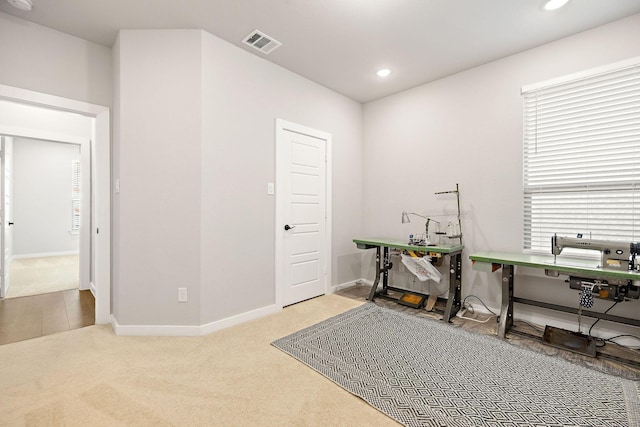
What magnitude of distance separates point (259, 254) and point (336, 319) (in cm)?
107

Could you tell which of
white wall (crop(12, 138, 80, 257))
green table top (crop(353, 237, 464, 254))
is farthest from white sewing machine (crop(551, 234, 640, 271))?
white wall (crop(12, 138, 80, 257))

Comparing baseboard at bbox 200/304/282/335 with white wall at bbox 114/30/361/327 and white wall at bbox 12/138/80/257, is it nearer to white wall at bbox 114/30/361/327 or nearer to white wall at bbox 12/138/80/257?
white wall at bbox 114/30/361/327

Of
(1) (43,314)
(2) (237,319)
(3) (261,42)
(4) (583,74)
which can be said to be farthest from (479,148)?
(1) (43,314)

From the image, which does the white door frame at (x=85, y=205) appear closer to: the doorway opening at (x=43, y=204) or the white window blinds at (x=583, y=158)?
the doorway opening at (x=43, y=204)

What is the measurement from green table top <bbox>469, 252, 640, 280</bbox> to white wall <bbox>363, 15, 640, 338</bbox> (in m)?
0.40

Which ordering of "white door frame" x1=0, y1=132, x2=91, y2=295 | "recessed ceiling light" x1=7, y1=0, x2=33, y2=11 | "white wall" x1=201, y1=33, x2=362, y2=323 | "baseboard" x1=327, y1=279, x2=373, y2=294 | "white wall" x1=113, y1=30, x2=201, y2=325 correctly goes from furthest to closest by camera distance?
"baseboard" x1=327, y1=279, x2=373, y2=294
"white door frame" x1=0, y1=132, x2=91, y2=295
"white wall" x1=201, y1=33, x2=362, y2=323
"white wall" x1=113, y1=30, x2=201, y2=325
"recessed ceiling light" x1=7, y1=0, x2=33, y2=11

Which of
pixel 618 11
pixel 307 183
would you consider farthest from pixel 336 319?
pixel 618 11

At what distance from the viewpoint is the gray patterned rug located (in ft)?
5.35

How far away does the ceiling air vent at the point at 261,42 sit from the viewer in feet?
8.96

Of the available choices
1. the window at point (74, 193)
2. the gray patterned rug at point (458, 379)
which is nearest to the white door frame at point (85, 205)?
the gray patterned rug at point (458, 379)

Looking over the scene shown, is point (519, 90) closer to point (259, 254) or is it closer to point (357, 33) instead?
point (357, 33)

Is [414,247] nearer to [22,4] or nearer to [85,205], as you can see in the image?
[22,4]

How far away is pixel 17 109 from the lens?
11.2ft

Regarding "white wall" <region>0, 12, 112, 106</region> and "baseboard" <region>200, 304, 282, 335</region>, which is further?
"baseboard" <region>200, 304, 282, 335</region>
